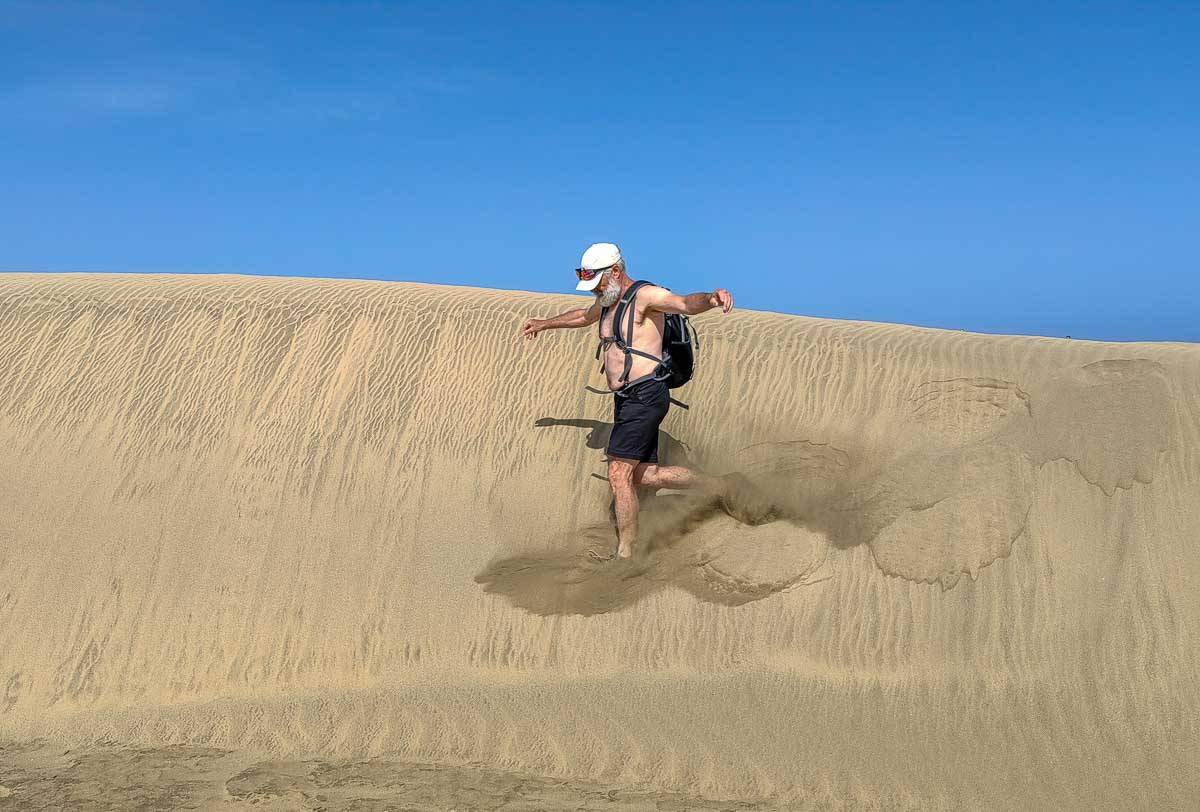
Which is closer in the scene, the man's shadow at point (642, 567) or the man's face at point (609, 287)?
the man's face at point (609, 287)

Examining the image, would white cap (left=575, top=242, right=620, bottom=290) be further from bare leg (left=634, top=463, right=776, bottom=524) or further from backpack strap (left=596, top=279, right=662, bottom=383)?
bare leg (left=634, top=463, right=776, bottom=524)

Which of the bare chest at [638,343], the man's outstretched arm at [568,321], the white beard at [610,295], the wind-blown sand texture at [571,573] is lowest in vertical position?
the wind-blown sand texture at [571,573]

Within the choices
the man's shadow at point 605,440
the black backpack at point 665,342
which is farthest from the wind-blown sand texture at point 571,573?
the black backpack at point 665,342

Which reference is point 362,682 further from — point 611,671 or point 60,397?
point 60,397

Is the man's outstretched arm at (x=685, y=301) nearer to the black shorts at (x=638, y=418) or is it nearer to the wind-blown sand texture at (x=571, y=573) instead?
the black shorts at (x=638, y=418)

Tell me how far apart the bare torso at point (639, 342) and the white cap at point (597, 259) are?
0.23 meters

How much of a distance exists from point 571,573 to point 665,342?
1554mm

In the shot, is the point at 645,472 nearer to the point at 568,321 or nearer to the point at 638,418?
the point at 638,418

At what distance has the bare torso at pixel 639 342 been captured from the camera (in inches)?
248

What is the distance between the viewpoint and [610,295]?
6270mm

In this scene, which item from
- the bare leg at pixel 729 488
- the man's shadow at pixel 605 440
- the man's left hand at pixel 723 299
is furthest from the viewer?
the man's shadow at pixel 605 440

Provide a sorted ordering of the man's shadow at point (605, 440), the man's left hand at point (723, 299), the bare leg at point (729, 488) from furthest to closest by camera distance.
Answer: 1. the man's shadow at point (605, 440)
2. the bare leg at point (729, 488)
3. the man's left hand at point (723, 299)

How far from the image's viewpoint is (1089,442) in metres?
6.70

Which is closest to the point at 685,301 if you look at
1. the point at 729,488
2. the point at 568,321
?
the point at 568,321
